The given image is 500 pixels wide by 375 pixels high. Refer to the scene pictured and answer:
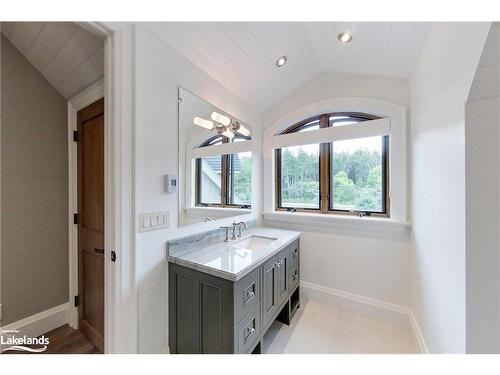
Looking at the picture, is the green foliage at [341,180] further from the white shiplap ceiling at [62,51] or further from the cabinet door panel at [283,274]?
the white shiplap ceiling at [62,51]

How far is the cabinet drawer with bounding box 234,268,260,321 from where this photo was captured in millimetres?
1177

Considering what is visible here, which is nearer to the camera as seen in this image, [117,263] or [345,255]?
[117,263]

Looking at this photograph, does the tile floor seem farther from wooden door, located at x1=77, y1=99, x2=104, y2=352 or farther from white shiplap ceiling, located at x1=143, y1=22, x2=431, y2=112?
white shiplap ceiling, located at x1=143, y1=22, x2=431, y2=112

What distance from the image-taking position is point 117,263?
1.13 metres

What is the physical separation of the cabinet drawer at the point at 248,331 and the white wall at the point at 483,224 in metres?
1.06

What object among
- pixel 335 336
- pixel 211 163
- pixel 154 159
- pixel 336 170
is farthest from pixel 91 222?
pixel 336 170

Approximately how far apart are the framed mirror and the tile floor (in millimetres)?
1159

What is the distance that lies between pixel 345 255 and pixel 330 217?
17.1 inches

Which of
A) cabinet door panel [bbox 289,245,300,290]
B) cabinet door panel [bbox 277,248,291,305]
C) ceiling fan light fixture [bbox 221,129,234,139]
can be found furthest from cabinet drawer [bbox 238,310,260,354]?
ceiling fan light fixture [bbox 221,129,234,139]

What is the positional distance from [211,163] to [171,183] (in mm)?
590

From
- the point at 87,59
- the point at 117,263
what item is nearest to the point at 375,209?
the point at 117,263

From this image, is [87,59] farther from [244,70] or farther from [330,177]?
[330,177]

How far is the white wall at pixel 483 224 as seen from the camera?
2.81 ft

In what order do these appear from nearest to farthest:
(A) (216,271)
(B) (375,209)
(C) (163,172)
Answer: (A) (216,271), (C) (163,172), (B) (375,209)
